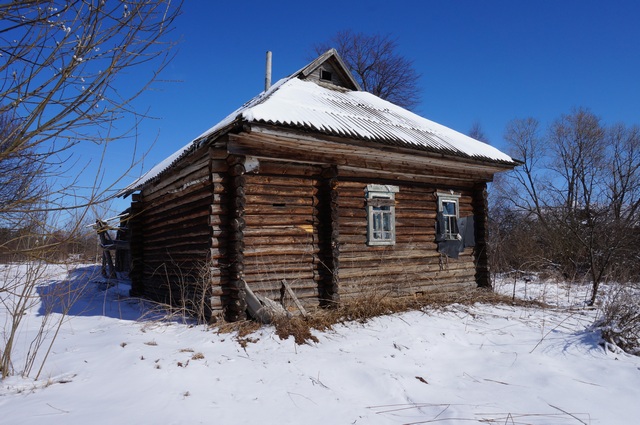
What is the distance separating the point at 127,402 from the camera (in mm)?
3713

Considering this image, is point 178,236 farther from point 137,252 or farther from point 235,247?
point 137,252

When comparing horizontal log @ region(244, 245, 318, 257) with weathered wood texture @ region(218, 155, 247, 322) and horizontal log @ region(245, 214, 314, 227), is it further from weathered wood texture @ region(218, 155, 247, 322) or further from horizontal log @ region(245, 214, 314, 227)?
A: horizontal log @ region(245, 214, 314, 227)

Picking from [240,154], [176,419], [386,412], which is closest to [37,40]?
[176,419]

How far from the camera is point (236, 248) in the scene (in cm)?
696

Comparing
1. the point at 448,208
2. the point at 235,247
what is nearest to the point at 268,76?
the point at 448,208

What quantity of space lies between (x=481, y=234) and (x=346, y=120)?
4.81m

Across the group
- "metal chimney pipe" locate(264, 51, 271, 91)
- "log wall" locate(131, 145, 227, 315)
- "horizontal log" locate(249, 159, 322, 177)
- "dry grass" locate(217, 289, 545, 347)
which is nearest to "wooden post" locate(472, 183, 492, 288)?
"dry grass" locate(217, 289, 545, 347)

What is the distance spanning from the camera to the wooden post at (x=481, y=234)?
1052 centimetres

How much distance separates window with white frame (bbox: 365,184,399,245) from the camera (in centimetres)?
869

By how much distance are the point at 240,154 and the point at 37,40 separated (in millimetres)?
4807

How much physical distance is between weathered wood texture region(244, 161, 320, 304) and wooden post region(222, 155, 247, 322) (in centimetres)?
27

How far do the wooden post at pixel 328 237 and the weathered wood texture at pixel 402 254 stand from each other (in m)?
0.28

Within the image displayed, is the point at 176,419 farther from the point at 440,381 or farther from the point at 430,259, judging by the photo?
the point at 430,259

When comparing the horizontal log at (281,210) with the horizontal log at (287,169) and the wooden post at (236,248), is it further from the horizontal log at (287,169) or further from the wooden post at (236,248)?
the horizontal log at (287,169)
